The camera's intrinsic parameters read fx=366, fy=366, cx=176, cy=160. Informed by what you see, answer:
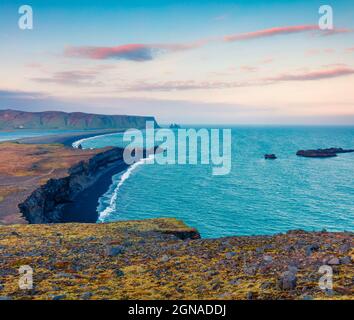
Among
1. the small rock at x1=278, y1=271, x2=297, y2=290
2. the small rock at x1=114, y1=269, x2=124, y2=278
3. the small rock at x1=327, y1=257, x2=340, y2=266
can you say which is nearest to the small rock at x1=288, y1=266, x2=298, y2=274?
the small rock at x1=278, y1=271, x2=297, y2=290

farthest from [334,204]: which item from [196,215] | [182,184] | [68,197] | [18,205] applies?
[18,205]

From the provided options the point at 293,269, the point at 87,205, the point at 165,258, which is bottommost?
the point at 87,205

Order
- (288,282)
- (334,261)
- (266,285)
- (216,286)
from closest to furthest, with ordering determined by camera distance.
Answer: (288,282)
(266,285)
(216,286)
(334,261)

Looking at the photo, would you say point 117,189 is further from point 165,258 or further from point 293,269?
point 293,269

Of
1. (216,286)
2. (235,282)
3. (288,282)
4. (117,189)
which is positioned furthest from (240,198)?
(288,282)

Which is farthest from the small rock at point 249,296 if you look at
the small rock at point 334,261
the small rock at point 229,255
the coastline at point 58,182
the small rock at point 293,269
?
the coastline at point 58,182

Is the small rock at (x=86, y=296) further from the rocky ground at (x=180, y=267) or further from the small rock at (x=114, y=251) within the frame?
the small rock at (x=114, y=251)
